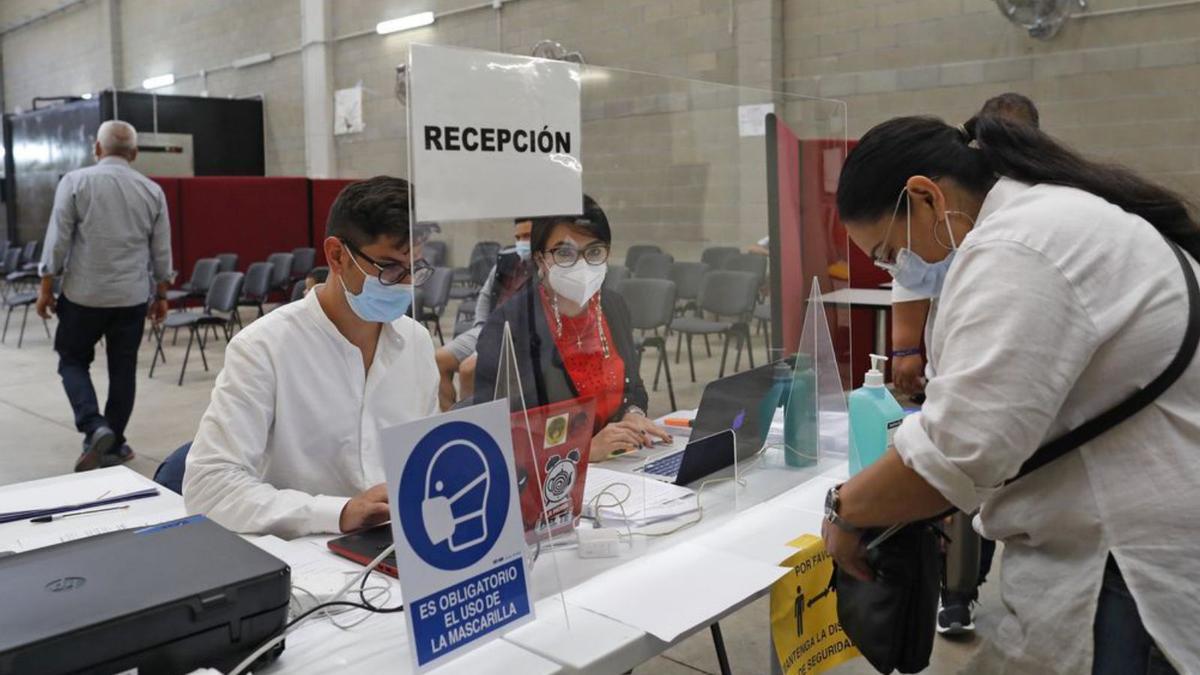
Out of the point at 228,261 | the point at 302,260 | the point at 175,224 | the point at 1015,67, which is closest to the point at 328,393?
the point at 1015,67

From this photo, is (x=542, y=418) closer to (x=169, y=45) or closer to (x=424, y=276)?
(x=424, y=276)

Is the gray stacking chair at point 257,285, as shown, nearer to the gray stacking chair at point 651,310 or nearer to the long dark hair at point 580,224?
the gray stacking chair at point 651,310

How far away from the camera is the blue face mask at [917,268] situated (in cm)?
116

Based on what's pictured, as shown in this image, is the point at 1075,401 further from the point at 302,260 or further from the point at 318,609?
the point at 302,260

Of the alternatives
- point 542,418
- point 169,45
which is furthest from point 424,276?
point 169,45

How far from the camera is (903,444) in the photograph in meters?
0.96

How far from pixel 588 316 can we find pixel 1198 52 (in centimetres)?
536

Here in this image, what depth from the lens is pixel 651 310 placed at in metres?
1.56

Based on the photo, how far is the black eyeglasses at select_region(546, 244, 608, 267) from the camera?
133cm

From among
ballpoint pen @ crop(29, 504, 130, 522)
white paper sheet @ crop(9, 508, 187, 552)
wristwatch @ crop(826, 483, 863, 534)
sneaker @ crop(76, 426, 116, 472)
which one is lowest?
sneaker @ crop(76, 426, 116, 472)

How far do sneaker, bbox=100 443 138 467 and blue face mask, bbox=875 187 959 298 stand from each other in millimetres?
3996

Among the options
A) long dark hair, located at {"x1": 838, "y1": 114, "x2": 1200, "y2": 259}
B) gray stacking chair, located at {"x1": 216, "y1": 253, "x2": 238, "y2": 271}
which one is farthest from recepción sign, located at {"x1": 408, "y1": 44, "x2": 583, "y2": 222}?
gray stacking chair, located at {"x1": 216, "y1": 253, "x2": 238, "y2": 271}

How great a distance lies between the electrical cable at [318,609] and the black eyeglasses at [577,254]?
1.45 ft

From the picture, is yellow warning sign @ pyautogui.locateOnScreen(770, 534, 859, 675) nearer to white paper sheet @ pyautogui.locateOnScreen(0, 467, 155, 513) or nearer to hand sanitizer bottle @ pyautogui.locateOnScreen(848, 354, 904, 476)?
hand sanitizer bottle @ pyautogui.locateOnScreen(848, 354, 904, 476)
